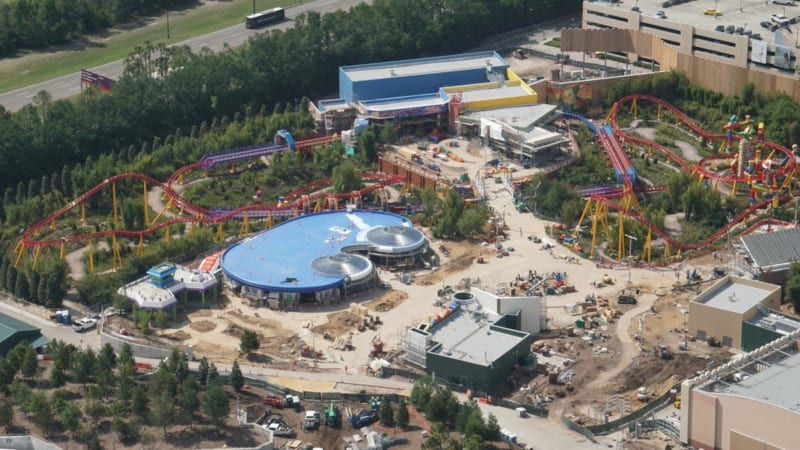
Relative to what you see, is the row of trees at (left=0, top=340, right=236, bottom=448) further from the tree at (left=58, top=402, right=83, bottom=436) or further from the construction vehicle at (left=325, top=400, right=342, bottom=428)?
the construction vehicle at (left=325, top=400, right=342, bottom=428)

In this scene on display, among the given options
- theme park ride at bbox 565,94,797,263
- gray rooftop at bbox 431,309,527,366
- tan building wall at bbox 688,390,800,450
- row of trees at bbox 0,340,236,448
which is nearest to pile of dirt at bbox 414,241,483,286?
theme park ride at bbox 565,94,797,263

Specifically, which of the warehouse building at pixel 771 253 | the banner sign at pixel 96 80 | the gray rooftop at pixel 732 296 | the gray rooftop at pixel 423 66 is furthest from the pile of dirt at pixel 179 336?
the banner sign at pixel 96 80

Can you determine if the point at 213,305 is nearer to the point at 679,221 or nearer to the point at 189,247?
the point at 189,247

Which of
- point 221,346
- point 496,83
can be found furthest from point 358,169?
point 221,346

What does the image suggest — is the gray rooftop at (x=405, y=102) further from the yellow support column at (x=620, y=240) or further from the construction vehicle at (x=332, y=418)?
the construction vehicle at (x=332, y=418)

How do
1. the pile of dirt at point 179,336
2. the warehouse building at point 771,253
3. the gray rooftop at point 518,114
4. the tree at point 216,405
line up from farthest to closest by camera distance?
the gray rooftop at point 518,114
the warehouse building at point 771,253
the pile of dirt at point 179,336
the tree at point 216,405
